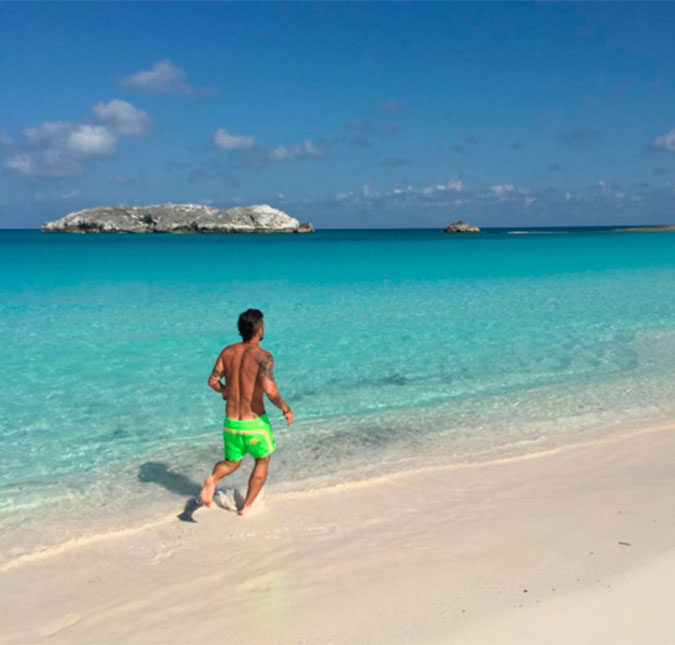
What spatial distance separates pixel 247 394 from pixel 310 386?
517cm

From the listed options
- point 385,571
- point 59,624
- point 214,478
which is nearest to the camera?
point 59,624

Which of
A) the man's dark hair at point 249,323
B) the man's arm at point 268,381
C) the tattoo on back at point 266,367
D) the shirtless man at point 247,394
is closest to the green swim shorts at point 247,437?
the shirtless man at point 247,394

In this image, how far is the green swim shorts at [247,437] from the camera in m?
5.17

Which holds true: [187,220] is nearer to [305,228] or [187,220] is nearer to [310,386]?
[305,228]

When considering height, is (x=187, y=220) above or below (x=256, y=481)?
above

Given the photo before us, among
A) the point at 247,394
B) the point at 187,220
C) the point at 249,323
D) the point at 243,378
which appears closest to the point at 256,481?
the point at 247,394

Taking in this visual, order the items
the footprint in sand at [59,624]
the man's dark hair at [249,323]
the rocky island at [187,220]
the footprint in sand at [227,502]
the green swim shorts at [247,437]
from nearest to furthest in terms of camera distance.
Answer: the footprint in sand at [59,624], the man's dark hair at [249,323], the green swim shorts at [247,437], the footprint in sand at [227,502], the rocky island at [187,220]

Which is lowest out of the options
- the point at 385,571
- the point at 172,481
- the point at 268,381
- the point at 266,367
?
the point at 172,481

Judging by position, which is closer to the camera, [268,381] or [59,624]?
[59,624]

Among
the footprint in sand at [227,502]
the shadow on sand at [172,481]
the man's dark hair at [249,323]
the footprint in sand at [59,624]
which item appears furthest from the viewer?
the shadow on sand at [172,481]

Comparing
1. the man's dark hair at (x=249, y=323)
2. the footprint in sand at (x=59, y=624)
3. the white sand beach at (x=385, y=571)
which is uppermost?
the man's dark hair at (x=249, y=323)

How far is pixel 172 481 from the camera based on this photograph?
Answer: 6488 millimetres

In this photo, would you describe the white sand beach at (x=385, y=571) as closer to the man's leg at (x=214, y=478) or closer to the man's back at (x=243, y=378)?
the man's leg at (x=214, y=478)

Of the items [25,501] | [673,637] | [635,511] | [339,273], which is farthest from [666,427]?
[339,273]
